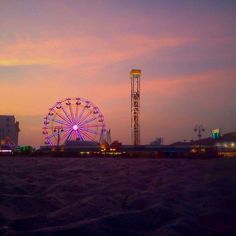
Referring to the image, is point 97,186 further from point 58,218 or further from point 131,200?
point 58,218

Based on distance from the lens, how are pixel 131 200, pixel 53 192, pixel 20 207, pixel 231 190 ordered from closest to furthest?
1. pixel 20 207
2. pixel 131 200
3. pixel 53 192
4. pixel 231 190

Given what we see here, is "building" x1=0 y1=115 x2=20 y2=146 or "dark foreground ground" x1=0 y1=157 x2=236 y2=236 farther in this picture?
"building" x1=0 y1=115 x2=20 y2=146

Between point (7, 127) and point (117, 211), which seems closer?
point (117, 211)

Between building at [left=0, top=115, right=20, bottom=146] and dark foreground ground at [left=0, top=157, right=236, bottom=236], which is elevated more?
building at [left=0, top=115, right=20, bottom=146]

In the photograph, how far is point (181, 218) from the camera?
481cm

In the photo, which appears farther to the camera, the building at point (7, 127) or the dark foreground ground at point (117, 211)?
the building at point (7, 127)

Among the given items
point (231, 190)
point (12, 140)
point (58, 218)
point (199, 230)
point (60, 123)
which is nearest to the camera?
point (199, 230)

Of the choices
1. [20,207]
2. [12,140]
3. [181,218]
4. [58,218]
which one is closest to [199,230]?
[181,218]

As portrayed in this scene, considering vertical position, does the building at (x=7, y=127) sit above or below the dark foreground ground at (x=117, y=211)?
above

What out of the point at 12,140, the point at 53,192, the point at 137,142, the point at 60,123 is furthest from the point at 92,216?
the point at 12,140

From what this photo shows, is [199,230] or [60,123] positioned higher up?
[60,123]

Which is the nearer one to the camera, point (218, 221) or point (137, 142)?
point (218, 221)

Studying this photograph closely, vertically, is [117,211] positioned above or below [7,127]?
below

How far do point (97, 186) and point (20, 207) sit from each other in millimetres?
2785
